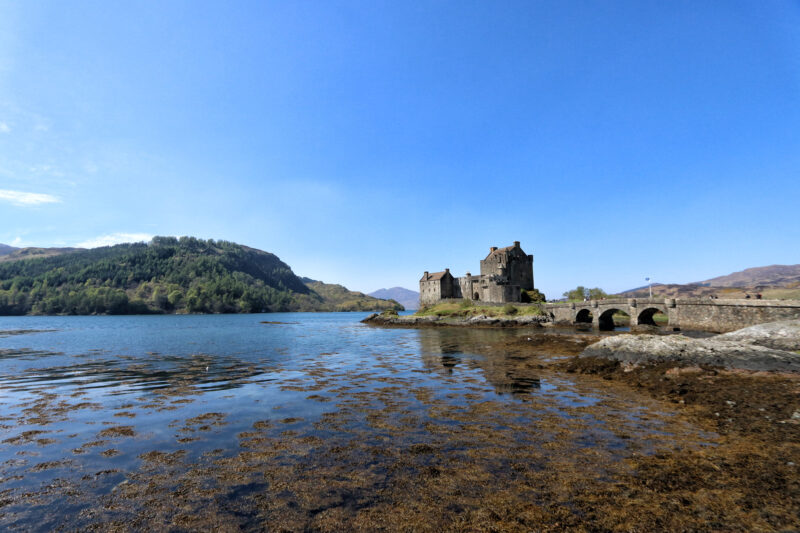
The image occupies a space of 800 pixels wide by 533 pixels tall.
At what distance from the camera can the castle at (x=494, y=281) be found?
313 feet

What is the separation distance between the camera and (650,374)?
21750 mm

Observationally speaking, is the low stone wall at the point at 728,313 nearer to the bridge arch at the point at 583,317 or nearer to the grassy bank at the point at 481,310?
the bridge arch at the point at 583,317

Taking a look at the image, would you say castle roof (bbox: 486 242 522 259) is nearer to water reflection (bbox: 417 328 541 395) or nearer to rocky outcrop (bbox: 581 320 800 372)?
water reflection (bbox: 417 328 541 395)

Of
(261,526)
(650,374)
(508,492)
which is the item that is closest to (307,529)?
(261,526)

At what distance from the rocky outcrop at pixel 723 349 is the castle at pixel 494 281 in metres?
65.0

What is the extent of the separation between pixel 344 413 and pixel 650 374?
1913cm

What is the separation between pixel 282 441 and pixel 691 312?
62901 mm

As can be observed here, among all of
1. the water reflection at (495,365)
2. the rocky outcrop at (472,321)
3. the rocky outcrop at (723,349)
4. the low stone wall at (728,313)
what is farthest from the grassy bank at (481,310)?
the rocky outcrop at (723,349)

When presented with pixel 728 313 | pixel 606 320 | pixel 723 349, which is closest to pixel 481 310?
pixel 606 320

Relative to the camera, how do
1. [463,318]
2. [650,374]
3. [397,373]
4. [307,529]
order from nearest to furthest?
[307,529]
[650,374]
[397,373]
[463,318]

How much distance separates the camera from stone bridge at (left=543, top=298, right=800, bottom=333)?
41062 millimetres

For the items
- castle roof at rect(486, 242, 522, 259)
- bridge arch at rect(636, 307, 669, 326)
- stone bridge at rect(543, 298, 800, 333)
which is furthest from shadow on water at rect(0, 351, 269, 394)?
castle roof at rect(486, 242, 522, 259)

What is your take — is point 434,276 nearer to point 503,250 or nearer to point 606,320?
point 503,250

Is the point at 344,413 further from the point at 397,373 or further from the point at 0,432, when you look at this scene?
the point at 0,432
